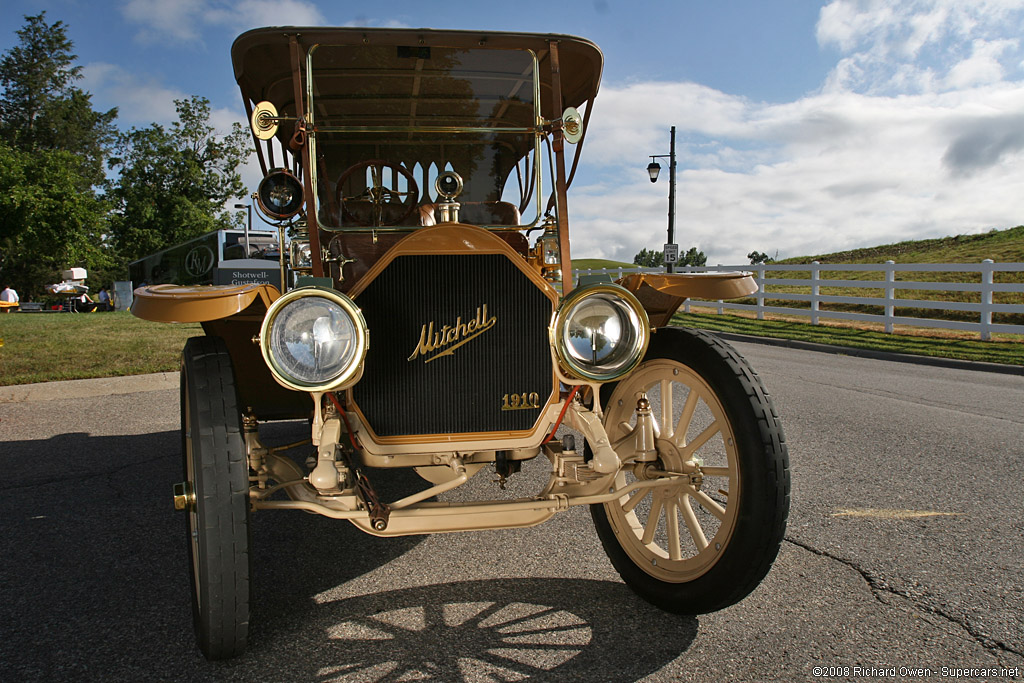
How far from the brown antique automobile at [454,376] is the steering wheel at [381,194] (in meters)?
0.25

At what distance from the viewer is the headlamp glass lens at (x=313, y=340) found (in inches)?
84.5

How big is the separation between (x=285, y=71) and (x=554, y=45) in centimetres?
131

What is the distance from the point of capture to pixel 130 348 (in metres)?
11.4

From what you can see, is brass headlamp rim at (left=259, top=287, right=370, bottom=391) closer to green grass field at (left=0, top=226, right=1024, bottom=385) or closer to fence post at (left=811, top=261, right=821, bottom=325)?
green grass field at (left=0, top=226, right=1024, bottom=385)

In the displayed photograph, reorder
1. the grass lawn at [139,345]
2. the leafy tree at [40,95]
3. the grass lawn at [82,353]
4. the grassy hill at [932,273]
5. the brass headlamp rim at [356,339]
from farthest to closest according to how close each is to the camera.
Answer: the leafy tree at [40,95], the grassy hill at [932,273], the grass lawn at [139,345], the grass lawn at [82,353], the brass headlamp rim at [356,339]

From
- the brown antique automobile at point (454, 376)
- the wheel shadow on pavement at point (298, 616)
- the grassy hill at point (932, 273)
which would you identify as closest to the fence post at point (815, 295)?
the grassy hill at point (932, 273)

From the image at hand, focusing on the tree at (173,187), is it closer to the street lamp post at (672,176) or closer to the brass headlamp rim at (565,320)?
the street lamp post at (672,176)

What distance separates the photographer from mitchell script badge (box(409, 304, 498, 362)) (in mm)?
2494

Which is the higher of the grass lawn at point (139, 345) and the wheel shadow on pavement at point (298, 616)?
the grass lawn at point (139, 345)

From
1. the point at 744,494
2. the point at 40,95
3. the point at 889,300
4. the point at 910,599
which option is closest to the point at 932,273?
the point at 889,300

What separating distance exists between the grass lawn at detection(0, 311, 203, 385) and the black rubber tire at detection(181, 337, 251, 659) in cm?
643

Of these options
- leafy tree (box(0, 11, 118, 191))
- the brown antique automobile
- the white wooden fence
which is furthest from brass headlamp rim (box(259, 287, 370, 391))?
leafy tree (box(0, 11, 118, 191))

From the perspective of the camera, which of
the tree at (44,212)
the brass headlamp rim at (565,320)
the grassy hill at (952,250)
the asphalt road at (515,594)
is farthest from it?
the tree at (44,212)

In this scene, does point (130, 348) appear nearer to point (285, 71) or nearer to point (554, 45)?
point (285, 71)
